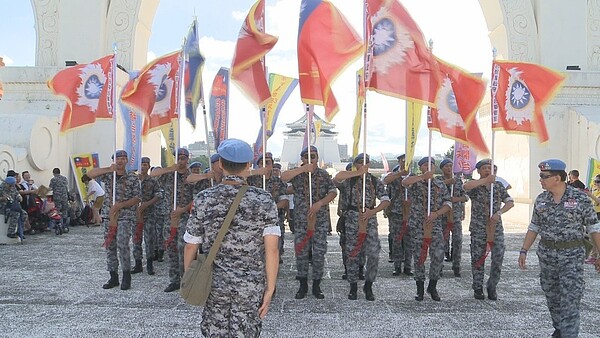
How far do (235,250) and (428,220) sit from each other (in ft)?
11.0

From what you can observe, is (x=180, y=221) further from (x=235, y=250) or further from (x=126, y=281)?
(x=235, y=250)

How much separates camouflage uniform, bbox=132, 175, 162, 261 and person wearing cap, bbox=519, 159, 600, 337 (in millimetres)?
4894

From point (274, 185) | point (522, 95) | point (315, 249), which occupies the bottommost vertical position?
point (315, 249)

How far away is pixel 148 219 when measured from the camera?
287 inches

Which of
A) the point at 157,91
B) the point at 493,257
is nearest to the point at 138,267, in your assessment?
the point at 157,91

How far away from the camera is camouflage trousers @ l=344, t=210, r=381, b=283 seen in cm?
555

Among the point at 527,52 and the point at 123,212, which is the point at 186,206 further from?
the point at 527,52

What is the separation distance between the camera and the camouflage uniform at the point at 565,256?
3967mm

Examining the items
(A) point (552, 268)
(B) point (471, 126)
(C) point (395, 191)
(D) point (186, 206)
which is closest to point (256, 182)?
(D) point (186, 206)

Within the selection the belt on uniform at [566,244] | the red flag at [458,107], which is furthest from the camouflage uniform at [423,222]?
the belt on uniform at [566,244]

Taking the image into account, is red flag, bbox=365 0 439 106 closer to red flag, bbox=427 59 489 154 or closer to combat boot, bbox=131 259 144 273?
red flag, bbox=427 59 489 154

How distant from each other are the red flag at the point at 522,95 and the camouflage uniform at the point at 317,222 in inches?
85.9

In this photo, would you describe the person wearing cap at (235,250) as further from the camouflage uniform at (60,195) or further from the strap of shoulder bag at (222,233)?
the camouflage uniform at (60,195)

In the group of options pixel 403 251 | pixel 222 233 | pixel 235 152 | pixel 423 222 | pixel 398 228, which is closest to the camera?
pixel 222 233
